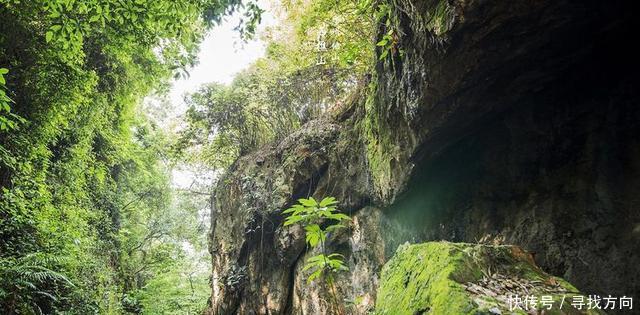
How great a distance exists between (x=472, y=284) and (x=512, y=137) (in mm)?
2653

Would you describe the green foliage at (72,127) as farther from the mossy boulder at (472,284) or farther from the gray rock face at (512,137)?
the mossy boulder at (472,284)

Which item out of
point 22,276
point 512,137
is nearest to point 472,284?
point 512,137

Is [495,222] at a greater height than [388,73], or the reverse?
[388,73]

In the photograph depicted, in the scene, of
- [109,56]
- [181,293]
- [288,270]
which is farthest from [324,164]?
[181,293]

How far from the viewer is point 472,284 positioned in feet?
7.83

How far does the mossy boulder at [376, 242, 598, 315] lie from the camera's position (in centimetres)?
214

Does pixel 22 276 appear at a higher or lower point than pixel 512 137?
lower

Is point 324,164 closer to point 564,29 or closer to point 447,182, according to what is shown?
point 447,182

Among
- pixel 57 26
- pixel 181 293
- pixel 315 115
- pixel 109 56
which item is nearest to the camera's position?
pixel 57 26

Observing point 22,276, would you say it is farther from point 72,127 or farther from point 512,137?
point 512,137

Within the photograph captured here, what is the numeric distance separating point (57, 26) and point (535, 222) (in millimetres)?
6960

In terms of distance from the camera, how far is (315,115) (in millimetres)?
9805

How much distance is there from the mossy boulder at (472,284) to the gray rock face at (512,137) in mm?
1073

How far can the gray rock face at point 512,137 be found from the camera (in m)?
3.34
